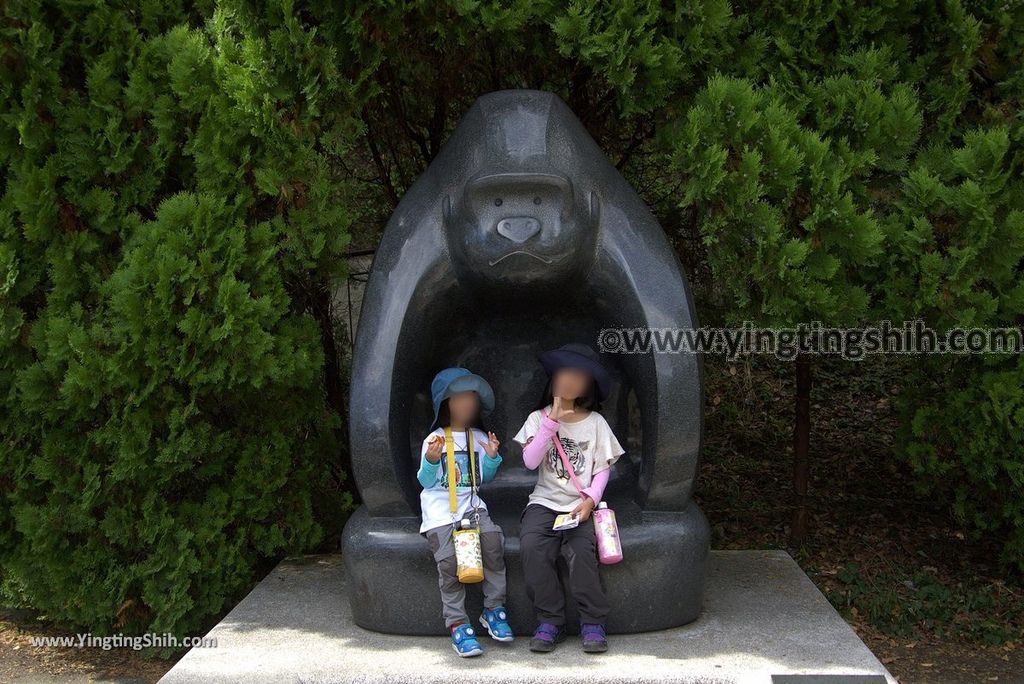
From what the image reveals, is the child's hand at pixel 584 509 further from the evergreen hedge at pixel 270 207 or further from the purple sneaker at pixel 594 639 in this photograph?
the evergreen hedge at pixel 270 207

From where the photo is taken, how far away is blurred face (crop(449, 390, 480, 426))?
352 cm

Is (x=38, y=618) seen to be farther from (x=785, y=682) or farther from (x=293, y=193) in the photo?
(x=785, y=682)

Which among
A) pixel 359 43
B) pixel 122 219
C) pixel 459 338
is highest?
pixel 359 43

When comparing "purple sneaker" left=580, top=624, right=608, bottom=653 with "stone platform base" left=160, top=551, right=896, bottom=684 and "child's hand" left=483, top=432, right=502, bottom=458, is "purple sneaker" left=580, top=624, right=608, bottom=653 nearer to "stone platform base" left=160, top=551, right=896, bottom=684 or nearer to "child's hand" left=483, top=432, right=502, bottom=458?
"stone platform base" left=160, top=551, right=896, bottom=684

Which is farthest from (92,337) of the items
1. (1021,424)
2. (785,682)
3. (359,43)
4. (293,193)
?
(1021,424)

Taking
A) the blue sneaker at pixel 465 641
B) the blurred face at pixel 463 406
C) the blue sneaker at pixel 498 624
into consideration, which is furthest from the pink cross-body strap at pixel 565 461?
the blue sneaker at pixel 465 641

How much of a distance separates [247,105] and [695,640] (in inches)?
94.0

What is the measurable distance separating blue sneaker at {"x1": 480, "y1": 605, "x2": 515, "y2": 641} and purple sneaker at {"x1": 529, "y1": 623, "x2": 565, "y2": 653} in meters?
0.09

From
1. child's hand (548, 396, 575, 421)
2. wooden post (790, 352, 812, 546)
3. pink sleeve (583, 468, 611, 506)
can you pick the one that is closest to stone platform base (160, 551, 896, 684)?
pink sleeve (583, 468, 611, 506)

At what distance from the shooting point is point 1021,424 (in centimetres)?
382

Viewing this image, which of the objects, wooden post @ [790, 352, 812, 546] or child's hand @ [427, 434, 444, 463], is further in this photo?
wooden post @ [790, 352, 812, 546]

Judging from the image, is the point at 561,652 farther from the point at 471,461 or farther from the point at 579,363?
the point at 579,363

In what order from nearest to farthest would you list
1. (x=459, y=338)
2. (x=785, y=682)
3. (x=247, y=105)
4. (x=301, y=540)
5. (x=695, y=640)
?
1. (x=785, y=682)
2. (x=695, y=640)
3. (x=247, y=105)
4. (x=459, y=338)
5. (x=301, y=540)

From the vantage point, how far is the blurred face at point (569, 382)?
136 inches
